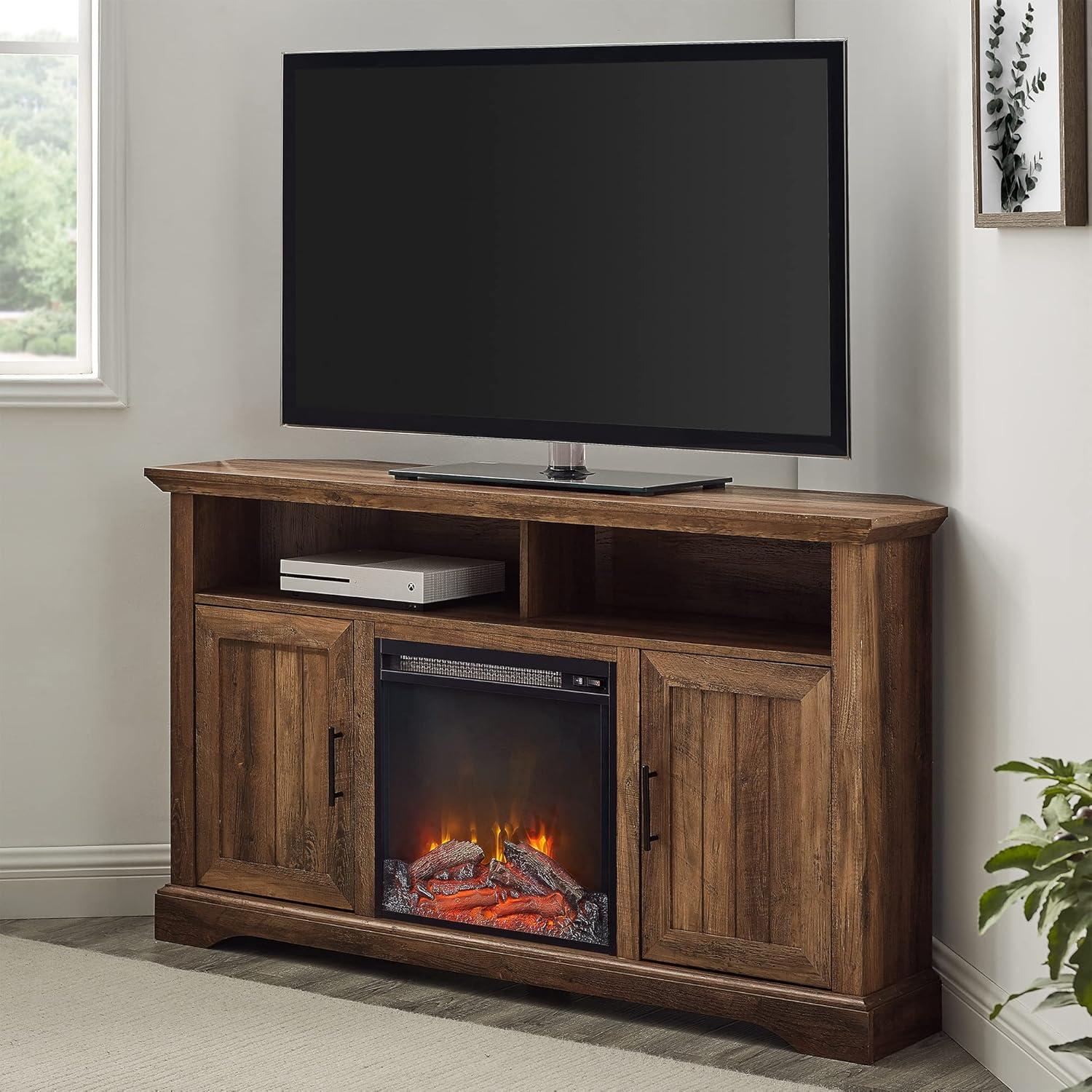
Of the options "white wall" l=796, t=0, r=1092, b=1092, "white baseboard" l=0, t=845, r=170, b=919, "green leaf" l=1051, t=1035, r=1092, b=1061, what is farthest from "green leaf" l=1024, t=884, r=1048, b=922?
"white baseboard" l=0, t=845, r=170, b=919

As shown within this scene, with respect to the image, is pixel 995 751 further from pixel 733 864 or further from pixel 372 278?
pixel 372 278

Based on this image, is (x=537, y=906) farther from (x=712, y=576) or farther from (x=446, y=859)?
(x=712, y=576)

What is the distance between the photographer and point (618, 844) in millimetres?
2969

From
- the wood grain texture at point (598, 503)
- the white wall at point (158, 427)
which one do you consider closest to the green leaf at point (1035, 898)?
the wood grain texture at point (598, 503)

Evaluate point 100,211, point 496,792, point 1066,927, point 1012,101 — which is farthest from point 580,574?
point 1066,927

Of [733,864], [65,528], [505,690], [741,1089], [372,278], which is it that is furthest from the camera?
[65,528]

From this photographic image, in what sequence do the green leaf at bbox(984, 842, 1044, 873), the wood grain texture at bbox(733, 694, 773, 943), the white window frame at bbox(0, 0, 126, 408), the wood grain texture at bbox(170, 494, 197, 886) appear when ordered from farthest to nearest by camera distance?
the white window frame at bbox(0, 0, 126, 408) < the wood grain texture at bbox(170, 494, 197, 886) < the wood grain texture at bbox(733, 694, 773, 943) < the green leaf at bbox(984, 842, 1044, 873)

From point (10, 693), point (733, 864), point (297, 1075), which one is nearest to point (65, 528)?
point (10, 693)

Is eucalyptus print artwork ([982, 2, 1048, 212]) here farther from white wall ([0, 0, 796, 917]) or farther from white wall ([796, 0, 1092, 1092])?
white wall ([0, 0, 796, 917])

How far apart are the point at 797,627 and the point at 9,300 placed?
1906mm

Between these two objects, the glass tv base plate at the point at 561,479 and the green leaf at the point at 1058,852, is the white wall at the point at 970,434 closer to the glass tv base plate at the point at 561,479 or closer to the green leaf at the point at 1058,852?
the glass tv base plate at the point at 561,479

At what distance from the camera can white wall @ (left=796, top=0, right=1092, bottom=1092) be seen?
8.10 ft

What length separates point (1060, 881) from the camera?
1641 millimetres

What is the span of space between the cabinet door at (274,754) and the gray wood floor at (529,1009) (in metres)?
0.14
